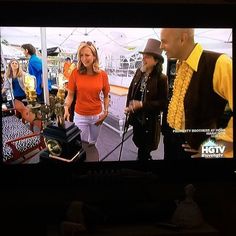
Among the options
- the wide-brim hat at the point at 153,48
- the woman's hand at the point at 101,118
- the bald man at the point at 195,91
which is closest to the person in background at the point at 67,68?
the woman's hand at the point at 101,118

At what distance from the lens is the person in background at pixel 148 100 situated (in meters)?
2.55

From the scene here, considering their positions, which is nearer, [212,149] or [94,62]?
[94,62]

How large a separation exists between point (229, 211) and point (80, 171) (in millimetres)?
890

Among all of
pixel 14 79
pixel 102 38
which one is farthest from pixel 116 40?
pixel 14 79

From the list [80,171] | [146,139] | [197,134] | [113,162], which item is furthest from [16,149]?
[197,134]

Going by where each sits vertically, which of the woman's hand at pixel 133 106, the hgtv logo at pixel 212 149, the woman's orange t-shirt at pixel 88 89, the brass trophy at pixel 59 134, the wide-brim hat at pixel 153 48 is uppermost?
the wide-brim hat at pixel 153 48

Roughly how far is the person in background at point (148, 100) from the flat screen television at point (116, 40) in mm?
31

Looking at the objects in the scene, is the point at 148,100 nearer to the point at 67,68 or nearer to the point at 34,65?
the point at 67,68

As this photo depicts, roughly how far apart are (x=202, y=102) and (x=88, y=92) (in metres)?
0.66

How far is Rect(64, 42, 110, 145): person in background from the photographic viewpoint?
2.51m

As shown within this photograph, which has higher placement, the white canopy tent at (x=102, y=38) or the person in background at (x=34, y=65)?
the white canopy tent at (x=102, y=38)

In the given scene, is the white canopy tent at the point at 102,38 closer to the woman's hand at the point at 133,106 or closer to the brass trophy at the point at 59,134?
the brass trophy at the point at 59,134

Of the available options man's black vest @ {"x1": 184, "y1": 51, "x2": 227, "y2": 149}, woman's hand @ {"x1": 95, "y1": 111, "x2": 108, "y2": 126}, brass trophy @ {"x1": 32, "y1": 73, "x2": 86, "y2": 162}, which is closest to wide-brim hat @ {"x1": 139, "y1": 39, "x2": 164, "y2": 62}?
man's black vest @ {"x1": 184, "y1": 51, "x2": 227, "y2": 149}

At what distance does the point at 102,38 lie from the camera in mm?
2490
